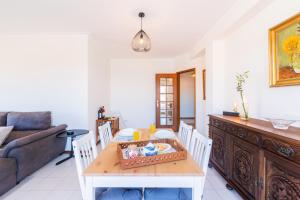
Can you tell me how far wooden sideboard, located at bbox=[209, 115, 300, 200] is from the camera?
Result: 127cm

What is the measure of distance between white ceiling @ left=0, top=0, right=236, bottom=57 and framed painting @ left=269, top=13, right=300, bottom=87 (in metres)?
0.85

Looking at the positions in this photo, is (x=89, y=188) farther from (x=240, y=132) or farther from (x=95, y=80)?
(x=95, y=80)

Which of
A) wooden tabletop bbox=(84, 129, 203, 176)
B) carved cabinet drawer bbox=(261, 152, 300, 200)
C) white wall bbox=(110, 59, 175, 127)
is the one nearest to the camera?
wooden tabletop bbox=(84, 129, 203, 176)

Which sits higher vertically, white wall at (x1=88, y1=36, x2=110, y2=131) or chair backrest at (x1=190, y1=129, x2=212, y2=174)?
white wall at (x1=88, y1=36, x2=110, y2=131)

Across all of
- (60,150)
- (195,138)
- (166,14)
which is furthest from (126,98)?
(195,138)

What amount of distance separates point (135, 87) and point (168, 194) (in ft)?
15.3

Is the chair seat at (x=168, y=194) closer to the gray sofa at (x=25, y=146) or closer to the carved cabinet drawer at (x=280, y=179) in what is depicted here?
the carved cabinet drawer at (x=280, y=179)

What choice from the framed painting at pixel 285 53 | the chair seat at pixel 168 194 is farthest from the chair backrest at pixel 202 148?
the framed painting at pixel 285 53

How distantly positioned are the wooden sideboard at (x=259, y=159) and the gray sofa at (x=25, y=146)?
2.75 metres

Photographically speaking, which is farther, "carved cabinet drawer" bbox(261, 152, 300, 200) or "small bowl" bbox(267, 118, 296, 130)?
"small bowl" bbox(267, 118, 296, 130)

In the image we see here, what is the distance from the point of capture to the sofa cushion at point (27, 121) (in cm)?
320

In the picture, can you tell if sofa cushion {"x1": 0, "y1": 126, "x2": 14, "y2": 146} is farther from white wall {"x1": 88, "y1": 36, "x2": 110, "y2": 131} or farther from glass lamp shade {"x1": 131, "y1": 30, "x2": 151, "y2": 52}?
glass lamp shade {"x1": 131, "y1": 30, "x2": 151, "y2": 52}

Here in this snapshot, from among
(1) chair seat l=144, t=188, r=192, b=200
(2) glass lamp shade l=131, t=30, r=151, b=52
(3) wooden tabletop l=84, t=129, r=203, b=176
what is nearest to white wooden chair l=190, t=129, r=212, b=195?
(3) wooden tabletop l=84, t=129, r=203, b=176

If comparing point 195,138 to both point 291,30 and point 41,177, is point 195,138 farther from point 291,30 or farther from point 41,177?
point 41,177
